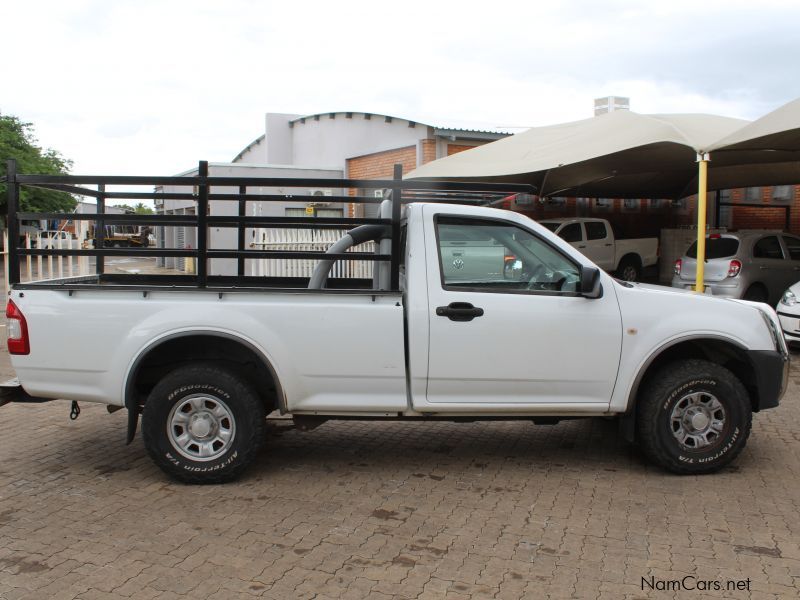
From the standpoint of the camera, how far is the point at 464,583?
12.3 feet

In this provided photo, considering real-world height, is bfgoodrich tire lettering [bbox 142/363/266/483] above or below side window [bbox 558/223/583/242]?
below

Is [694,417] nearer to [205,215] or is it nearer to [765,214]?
Result: [205,215]

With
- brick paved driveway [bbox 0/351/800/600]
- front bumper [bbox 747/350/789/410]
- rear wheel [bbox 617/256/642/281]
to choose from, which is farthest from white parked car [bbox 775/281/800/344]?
rear wheel [bbox 617/256/642/281]

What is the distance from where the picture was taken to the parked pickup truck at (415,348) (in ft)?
16.3

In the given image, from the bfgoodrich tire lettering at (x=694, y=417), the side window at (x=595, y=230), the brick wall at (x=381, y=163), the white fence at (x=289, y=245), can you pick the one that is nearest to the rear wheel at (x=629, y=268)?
A: the side window at (x=595, y=230)

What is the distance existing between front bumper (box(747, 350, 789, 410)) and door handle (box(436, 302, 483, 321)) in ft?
6.32

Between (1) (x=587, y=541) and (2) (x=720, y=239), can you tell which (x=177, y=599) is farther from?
(2) (x=720, y=239)

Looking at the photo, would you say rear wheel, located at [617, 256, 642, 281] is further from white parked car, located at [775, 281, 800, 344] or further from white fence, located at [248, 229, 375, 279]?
white parked car, located at [775, 281, 800, 344]

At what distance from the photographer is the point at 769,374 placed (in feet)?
17.3

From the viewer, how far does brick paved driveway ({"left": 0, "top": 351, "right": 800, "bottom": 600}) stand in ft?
12.3

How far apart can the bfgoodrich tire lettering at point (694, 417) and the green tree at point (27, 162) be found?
39.8m

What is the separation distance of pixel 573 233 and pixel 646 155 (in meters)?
4.23

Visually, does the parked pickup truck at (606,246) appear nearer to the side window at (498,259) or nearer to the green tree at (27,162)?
the side window at (498,259)

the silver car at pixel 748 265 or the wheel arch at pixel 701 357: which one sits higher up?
the silver car at pixel 748 265
